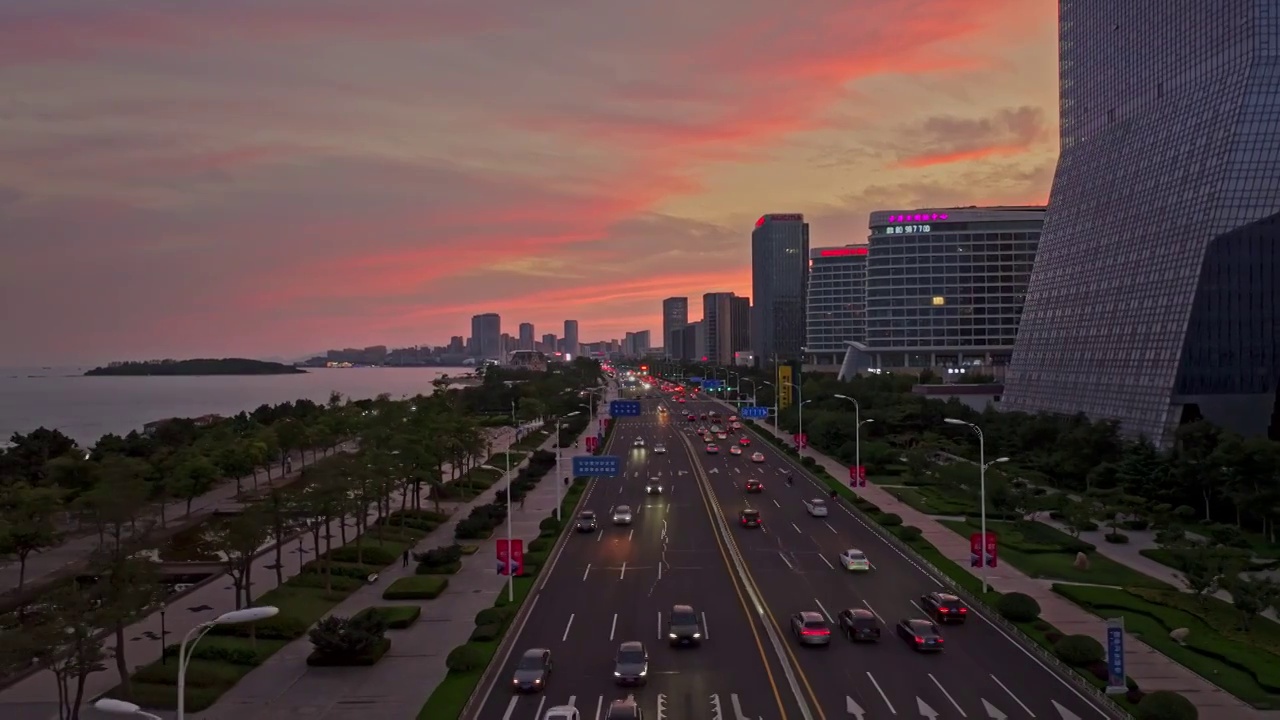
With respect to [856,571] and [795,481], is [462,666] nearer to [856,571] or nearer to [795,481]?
[856,571]

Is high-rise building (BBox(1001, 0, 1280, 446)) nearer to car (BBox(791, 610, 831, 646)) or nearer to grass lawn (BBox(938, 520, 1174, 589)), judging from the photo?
grass lawn (BBox(938, 520, 1174, 589))

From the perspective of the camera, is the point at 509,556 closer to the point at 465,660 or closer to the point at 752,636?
the point at 465,660

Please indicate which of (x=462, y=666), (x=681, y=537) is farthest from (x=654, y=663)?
(x=681, y=537)

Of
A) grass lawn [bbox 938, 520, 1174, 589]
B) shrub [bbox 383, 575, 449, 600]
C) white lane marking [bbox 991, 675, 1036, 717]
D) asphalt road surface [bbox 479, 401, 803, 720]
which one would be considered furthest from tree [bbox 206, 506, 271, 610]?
grass lawn [bbox 938, 520, 1174, 589]

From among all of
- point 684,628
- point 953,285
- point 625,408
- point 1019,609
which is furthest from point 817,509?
point 953,285

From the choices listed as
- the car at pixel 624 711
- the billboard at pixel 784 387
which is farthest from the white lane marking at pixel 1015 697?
the billboard at pixel 784 387

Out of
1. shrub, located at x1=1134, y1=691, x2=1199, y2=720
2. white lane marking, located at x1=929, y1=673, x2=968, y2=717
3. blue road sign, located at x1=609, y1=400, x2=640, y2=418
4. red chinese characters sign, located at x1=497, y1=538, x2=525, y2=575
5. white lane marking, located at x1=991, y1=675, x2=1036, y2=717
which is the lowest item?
white lane marking, located at x1=991, y1=675, x2=1036, y2=717

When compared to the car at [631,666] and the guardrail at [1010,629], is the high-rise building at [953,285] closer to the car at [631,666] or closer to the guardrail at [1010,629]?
the guardrail at [1010,629]
